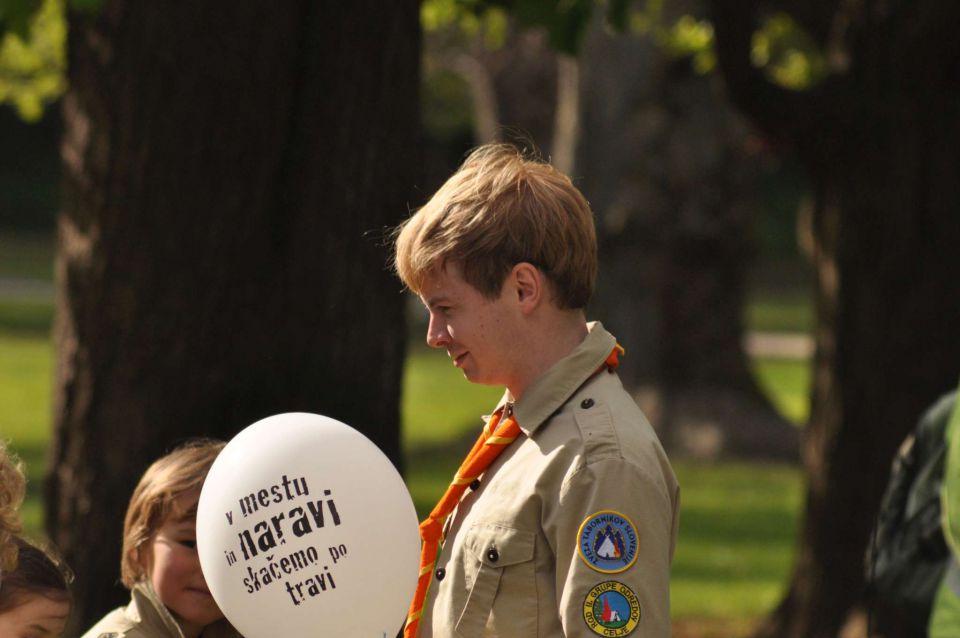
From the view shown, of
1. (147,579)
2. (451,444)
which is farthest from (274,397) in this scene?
(451,444)

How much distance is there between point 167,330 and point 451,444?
10.4 metres

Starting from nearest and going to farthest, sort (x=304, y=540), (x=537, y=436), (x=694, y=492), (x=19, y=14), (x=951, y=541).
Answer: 1. (x=304, y=540)
2. (x=537, y=436)
3. (x=951, y=541)
4. (x=19, y=14)
5. (x=694, y=492)

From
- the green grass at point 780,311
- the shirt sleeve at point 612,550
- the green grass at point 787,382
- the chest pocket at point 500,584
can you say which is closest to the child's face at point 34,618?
the chest pocket at point 500,584

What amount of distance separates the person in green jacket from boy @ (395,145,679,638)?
1.03m

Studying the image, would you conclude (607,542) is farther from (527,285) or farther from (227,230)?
(227,230)

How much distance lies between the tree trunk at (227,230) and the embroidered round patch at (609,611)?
5.26 feet

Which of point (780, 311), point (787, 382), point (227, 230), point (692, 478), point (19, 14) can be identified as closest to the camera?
point (227, 230)

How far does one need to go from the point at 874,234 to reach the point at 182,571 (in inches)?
154

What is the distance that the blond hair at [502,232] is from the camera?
9.30 feet

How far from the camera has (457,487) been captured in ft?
9.94

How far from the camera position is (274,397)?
4.14 meters

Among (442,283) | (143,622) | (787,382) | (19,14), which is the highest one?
(19,14)

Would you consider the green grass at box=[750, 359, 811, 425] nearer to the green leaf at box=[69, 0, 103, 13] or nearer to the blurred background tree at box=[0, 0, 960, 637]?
the blurred background tree at box=[0, 0, 960, 637]

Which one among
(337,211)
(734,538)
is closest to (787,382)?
(734,538)
